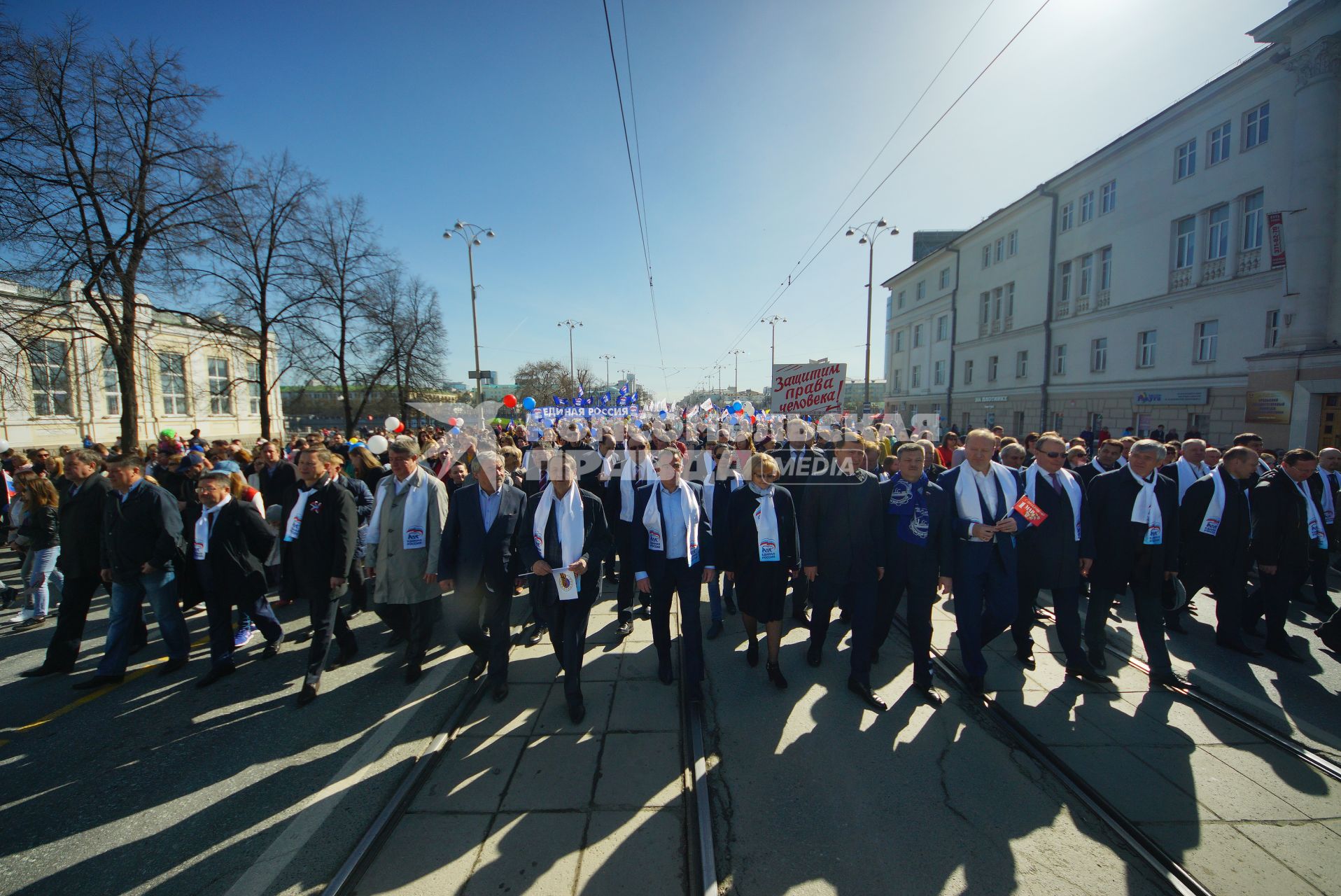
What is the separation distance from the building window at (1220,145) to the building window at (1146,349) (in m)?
6.27

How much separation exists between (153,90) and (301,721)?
670 inches

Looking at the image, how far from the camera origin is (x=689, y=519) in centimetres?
432

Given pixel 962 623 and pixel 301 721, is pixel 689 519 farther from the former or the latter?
pixel 301 721

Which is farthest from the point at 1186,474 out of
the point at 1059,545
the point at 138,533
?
the point at 138,533

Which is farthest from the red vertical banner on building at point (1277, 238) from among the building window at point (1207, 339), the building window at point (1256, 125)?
the building window at point (1256, 125)

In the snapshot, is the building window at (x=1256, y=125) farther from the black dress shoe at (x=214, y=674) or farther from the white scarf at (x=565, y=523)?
the black dress shoe at (x=214, y=674)

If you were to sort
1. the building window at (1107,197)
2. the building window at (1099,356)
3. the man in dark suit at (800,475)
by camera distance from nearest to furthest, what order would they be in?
1. the man in dark suit at (800,475)
2. the building window at (1107,197)
3. the building window at (1099,356)

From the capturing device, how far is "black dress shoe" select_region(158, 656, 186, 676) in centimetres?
488

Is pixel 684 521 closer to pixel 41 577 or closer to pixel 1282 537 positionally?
pixel 1282 537

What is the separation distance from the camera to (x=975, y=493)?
4.29 m

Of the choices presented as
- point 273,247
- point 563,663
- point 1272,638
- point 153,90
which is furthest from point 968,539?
point 273,247

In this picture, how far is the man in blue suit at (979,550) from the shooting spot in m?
4.25

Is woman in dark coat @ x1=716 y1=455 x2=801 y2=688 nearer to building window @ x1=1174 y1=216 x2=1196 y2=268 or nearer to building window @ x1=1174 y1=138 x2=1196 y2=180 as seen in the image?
building window @ x1=1174 y1=216 x2=1196 y2=268

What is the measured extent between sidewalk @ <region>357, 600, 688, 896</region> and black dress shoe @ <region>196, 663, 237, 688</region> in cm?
250
